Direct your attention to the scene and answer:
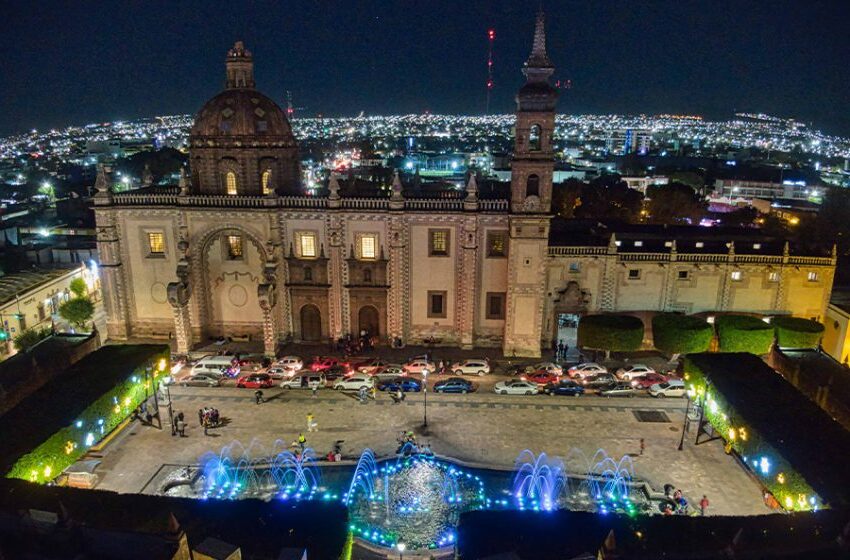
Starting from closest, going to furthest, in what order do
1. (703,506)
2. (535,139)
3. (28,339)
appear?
(703,506), (28,339), (535,139)

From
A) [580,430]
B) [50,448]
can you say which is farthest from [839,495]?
[50,448]

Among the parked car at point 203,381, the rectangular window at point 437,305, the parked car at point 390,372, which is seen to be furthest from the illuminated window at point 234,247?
the rectangular window at point 437,305

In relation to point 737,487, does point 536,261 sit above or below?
above

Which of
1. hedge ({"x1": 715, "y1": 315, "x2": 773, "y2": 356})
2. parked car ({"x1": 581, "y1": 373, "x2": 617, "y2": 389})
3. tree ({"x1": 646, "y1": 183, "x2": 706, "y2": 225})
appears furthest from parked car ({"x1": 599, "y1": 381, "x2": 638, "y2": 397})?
tree ({"x1": 646, "y1": 183, "x2": 706, "y2": 225})

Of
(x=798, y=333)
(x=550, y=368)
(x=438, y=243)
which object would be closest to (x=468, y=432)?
(x=550, y=368)

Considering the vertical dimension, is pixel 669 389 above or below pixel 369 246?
below

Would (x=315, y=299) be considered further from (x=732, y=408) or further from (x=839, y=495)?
(x=839, y=495)

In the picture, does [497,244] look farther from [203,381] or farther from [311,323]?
[203,381]
